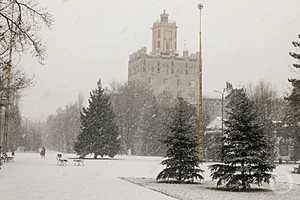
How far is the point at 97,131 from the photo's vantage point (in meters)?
63.2

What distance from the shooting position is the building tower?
14875 cm

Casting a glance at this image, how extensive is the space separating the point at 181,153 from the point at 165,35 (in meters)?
125

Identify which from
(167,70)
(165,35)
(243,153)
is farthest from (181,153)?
(165,35)

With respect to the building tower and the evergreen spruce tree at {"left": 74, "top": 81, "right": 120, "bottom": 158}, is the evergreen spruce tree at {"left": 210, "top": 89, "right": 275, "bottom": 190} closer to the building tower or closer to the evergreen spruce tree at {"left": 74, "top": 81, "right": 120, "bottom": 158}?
the evergreen spruce tree at {"left": 74, "top": 81, "right": 120, "bottom": 158}

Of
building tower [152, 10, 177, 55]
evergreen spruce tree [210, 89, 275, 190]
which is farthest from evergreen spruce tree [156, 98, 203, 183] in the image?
building tower [152, 10, 177, 55]

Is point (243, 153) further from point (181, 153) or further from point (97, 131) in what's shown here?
point (97, 131)

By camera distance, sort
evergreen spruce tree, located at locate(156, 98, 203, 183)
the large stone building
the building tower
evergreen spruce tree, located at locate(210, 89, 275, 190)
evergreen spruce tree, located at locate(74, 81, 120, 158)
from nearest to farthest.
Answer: evergreen spruce tree, located at locate(210, 89, 275, 190) → evergreen spruce tree, located at locate(156, 98, 203, 183) → evergreen spruce tree, located at locate(74, 81, 120, 158) → the large stone building → the building tower

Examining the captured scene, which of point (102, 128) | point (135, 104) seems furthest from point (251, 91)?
point (102, 128)

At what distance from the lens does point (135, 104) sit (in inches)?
3457

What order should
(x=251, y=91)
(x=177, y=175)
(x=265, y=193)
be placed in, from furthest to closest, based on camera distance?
(x=251, y=91) < (x=177, y=175) < (x=265, y=193)

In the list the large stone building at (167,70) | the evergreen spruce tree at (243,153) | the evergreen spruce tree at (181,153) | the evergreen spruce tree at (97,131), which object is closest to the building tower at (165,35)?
the large stone building at (167,70)

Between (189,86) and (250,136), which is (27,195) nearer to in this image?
(250,136)

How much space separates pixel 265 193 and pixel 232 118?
3.79m

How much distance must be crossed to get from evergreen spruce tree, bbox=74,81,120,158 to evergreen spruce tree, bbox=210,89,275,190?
40433mm
